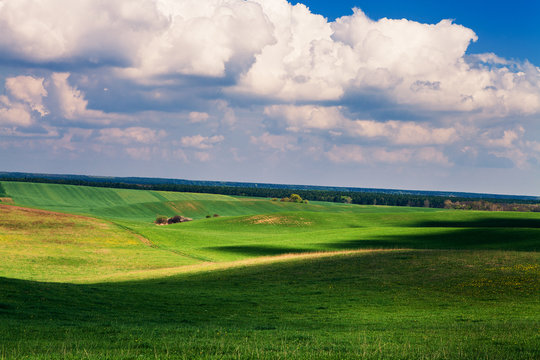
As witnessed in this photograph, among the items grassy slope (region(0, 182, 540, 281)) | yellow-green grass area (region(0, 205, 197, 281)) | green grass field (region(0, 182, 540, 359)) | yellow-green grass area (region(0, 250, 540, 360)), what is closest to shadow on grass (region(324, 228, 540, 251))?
grassy slope (region(0, 182, 540, 281))

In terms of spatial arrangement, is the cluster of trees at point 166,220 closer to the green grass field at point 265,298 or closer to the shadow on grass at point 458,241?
the green grass field at point 265,298

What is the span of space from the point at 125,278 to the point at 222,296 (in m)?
15.7

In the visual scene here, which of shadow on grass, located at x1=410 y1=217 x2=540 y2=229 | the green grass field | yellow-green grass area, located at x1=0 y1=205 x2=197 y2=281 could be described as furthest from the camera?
shadow on grass, located at x1=410 y1=217 x2=540 y2=229

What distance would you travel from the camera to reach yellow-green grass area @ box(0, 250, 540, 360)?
1402cm

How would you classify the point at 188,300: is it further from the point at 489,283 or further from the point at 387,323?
the point at 489,283

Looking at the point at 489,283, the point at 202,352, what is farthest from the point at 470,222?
the point at 202,352

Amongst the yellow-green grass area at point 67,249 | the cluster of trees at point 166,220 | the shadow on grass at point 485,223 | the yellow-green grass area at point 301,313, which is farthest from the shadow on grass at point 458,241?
the cluster of trees at point 166,220

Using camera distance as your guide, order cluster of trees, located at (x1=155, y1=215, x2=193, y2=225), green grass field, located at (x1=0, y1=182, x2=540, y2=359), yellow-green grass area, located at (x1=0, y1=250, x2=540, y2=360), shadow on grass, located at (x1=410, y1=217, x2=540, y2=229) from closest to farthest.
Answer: yellow-green grass area, located at (x1=0, y1=250, x2=540, y2=360) → green grass field, located at (x1=0, y1=182, x2=540, y2=359) → shadow on grass, located at (x1=410, y1=217, x2=540, y2=229) → cluster of trees, located at (x1=155, y1=215, x2=193, y2=225)

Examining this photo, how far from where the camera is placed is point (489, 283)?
3192cm

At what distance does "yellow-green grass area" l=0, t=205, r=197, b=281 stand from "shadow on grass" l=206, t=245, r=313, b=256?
866 centimetres

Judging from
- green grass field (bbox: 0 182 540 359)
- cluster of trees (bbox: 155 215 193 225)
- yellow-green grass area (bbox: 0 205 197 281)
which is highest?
green grass field (bbox: 0 182 540 359)

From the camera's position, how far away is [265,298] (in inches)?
1209

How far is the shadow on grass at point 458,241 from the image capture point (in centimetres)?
6098

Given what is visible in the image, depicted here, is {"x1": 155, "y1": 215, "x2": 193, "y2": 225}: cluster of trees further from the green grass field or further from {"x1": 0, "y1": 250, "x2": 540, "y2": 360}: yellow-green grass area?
{"x1": 0, "y1": 250, "x2": 540, "y2": 360}: yellow-green grass area
